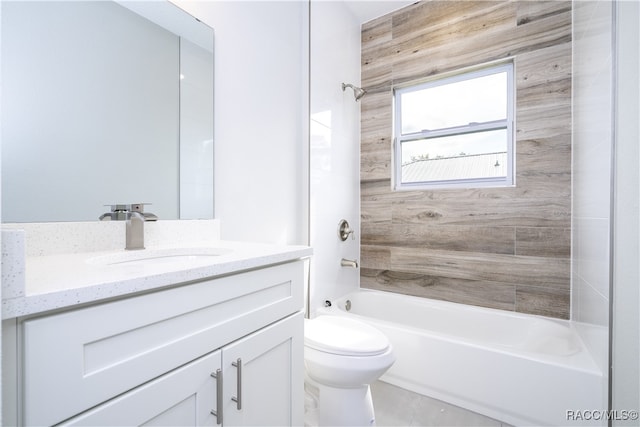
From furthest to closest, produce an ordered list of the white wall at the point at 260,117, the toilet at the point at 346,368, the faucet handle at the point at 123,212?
the white wall at the point at 260,117
the toilet at the point at 346,368
the faucet handle at the point at 123,212

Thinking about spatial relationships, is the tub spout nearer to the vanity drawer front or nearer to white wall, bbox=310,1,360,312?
white wall, bbox=310,1,360,312

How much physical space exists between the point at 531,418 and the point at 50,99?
2.31m

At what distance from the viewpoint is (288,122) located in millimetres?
1911

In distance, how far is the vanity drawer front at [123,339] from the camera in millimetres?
472

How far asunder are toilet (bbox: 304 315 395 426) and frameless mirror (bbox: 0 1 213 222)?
80cm

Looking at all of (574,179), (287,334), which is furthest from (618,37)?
(287,334)

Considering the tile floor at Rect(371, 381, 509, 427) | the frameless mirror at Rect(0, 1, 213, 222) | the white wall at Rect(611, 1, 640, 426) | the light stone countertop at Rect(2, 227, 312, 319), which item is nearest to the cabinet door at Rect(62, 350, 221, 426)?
the light stone countertop at Rect(2, 227, 312, 319)

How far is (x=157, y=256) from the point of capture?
1044 millimetres

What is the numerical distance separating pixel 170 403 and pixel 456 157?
2.28m

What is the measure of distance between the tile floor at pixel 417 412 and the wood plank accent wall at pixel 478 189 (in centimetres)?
77

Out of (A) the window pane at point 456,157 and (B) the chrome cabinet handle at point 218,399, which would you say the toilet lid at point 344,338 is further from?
(A) the window pane at point 456,157

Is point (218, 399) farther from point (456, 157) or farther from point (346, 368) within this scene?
point (456, 157)

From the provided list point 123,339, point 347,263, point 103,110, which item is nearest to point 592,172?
point 347,263

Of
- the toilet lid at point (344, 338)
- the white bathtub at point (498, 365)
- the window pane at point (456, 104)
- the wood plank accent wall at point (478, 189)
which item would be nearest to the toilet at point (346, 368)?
the toilet lid at point (344, 338)
